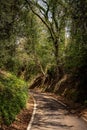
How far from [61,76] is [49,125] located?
106ft

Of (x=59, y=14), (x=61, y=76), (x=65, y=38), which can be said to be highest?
(x=59, y=14)

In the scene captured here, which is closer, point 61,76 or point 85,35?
point 85,35

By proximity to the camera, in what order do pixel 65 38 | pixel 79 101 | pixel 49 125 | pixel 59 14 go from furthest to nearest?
pixel 65 38, pixel 59 14, pixel 79 101, pixel 49 125

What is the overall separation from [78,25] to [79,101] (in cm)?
861

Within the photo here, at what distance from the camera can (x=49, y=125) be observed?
17547 millimetres

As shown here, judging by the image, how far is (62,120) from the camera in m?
19.5

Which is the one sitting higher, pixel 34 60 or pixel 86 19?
pixel 86 19

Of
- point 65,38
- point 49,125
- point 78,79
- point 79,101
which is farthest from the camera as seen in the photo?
point 65,38

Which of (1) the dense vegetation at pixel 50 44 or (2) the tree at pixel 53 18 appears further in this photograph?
(2) the tree at pixel 53 18

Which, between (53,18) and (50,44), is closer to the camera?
(53,18)

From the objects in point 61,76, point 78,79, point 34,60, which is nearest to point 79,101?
point 78,79

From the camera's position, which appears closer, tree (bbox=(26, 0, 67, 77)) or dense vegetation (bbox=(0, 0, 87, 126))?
dense vegetation (bbox=(0, 0, 87, 126))

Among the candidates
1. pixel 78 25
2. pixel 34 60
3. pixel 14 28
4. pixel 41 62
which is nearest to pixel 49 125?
pixel 14 28

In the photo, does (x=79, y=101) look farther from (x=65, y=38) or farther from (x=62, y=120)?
(x=65, y=38)
